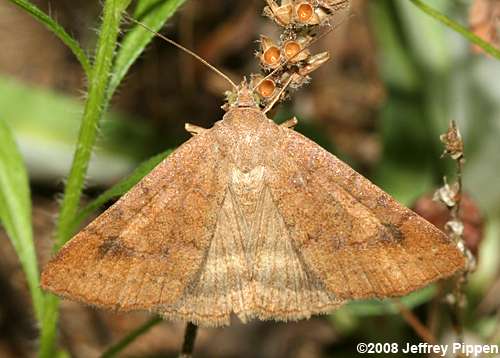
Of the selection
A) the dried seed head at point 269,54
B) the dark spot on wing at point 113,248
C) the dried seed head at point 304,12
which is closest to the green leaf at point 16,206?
the dark spot on wing at point 113,248

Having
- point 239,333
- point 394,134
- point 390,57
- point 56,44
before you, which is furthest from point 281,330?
point 56,44

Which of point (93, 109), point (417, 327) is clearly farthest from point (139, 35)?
point (417, 327)

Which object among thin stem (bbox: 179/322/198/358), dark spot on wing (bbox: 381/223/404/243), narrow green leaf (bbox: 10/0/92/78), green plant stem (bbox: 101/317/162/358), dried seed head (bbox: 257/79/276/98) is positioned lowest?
thin stem (bbox: 179/322/198/358)

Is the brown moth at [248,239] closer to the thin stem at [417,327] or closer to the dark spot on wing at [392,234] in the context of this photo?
the dark spot on wing at [392,234]

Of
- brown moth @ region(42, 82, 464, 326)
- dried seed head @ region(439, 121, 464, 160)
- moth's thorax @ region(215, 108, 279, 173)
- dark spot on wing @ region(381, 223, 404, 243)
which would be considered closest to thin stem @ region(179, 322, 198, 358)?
brown moth @ region(42, 82, 464, 326)

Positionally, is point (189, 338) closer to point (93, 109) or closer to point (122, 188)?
point (122, 188)

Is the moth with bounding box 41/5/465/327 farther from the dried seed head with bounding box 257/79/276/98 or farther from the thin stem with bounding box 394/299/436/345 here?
the thin stem with bounding box 394/299/436/345
